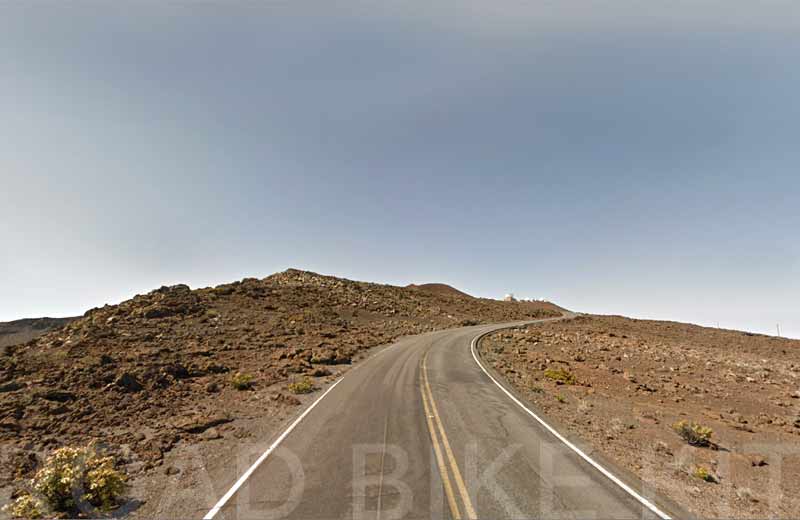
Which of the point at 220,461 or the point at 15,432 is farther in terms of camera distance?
the point at 15,432

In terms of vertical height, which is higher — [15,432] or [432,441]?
[432,441]

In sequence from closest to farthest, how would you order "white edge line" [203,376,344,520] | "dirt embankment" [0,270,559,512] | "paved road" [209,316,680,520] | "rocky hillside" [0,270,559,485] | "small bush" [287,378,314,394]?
"paved road" [209,316,680,520], "white edge line" [203,376,344,520], "dirt embankment" [0,270,559,512], "rocky hillside" [0,270,559,485], "small bush" [287,378,314,394]

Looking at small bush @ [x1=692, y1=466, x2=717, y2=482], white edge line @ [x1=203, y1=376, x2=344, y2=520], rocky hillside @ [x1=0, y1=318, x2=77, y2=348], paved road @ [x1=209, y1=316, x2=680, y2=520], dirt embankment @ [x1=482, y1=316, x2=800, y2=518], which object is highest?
paved road @ [x1=209, y1=316, x2=680, y2=520]

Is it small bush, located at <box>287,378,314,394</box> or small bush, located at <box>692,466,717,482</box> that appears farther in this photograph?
small bush, located at <box>287,378,314,394</box>

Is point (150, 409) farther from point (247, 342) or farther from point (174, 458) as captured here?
point (247, 342)

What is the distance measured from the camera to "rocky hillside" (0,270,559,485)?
42.1 ft

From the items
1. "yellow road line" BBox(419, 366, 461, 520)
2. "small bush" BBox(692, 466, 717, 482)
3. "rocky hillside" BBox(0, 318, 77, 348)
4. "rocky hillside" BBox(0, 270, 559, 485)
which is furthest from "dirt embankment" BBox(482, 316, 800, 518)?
"rocky hillside" BBox(0, 318, 77, 348)

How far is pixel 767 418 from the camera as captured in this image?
17.4 m

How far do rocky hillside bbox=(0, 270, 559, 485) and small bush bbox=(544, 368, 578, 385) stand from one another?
14.4m

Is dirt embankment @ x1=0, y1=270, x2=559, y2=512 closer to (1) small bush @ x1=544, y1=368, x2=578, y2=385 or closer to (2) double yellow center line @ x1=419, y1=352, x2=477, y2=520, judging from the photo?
(2) double yellow center line @ x1=419, y1=352, x2=477, y2=520

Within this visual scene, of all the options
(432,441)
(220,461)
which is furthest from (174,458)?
(432,441)

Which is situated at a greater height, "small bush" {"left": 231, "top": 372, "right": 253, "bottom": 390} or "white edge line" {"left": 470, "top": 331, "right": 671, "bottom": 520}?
"white edge line" {"left": 470, "top": 331, "right": 671, "bottom": 520}

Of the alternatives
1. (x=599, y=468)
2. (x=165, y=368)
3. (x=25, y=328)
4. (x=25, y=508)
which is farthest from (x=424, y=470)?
(x=25, y=328)

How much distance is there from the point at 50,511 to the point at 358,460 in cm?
669
